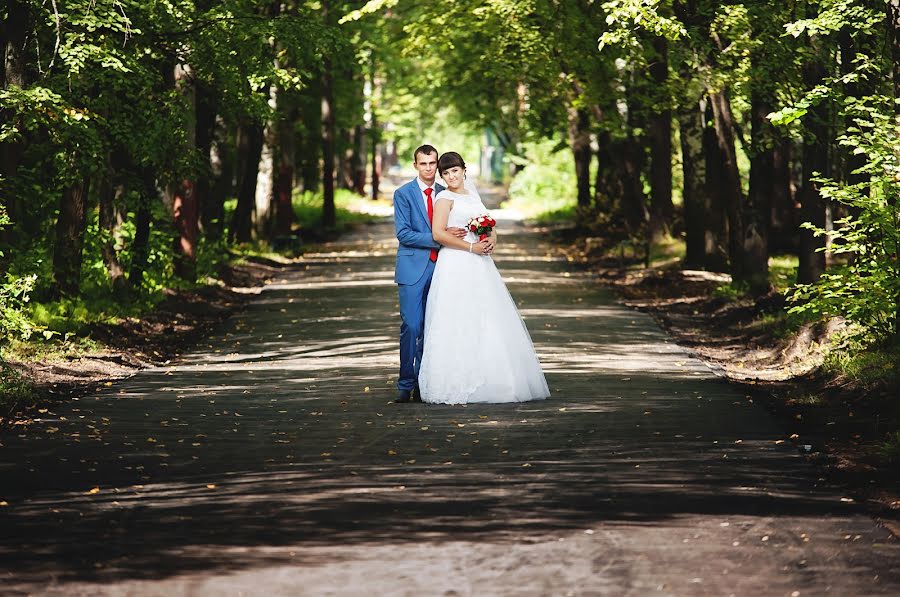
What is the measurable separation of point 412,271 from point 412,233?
0.35 metres

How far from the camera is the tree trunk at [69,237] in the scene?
68.1 feet

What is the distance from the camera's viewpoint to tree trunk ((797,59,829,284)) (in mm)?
19781

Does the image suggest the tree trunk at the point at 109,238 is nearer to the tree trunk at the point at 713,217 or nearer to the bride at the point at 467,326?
the bride at the point at 467,326

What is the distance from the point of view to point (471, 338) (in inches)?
533

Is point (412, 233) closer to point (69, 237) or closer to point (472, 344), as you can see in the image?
point (472, 344)

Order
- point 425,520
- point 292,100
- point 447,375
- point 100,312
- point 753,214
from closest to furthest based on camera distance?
point 425,520, point 447,375, point 100,312, point 753,214, point 292,100

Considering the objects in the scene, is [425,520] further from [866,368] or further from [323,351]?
[323,351]

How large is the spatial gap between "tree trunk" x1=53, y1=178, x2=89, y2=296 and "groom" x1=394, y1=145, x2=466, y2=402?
27.0 ft

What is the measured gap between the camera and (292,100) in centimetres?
4528

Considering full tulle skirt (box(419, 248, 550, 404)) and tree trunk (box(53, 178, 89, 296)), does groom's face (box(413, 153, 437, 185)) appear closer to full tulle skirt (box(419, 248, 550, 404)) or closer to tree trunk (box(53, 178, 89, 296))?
full tulle skirt (box(419, 248, 550, 404))

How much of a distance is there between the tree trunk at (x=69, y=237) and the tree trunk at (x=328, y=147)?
2723 centimetres

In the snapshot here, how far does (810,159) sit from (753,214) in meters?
4.00

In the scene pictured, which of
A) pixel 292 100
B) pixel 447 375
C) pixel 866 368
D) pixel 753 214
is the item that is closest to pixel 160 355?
pixel 447 375

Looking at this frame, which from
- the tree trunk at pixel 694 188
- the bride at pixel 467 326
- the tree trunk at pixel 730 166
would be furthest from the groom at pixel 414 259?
the tree trunk at pixel 694 188
